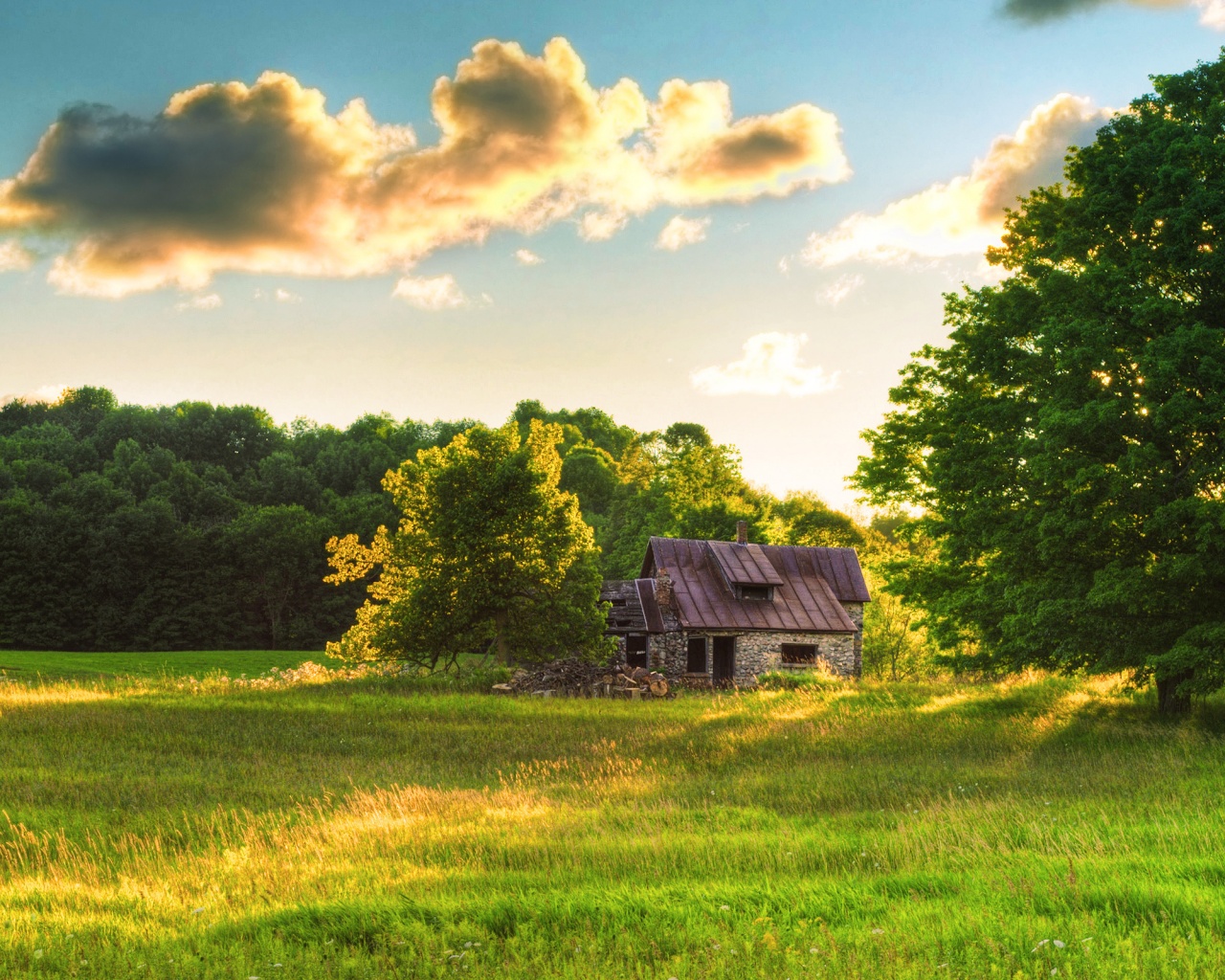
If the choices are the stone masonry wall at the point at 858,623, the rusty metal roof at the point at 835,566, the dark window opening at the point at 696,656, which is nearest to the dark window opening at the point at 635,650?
the dark window opening at the point at 696,656

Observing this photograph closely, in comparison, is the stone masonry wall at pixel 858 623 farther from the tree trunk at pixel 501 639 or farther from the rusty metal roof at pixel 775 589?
the tree trunk at pixel 501 639

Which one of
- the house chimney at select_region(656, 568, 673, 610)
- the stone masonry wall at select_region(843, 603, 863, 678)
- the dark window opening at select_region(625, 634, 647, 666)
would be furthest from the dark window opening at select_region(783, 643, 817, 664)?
the dark window opening at select_region(625, 634, 647, 666)

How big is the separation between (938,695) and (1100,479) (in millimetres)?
11531

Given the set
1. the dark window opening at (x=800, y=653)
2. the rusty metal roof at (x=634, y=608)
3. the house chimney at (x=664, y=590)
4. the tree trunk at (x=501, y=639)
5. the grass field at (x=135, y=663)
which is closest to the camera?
the grass field at (x=135, y=663)

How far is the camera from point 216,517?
7250 cm

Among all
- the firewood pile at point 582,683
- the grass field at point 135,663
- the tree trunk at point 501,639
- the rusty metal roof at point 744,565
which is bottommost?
the grass field at point 135,663

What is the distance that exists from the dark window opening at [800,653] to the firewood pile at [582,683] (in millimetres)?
12478

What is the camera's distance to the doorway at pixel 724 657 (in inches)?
1654

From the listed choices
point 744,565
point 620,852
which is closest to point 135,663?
point 744,565

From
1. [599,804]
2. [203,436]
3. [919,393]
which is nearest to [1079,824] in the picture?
[599,804]

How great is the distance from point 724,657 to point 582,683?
1324 centimetres

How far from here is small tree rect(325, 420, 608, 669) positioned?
1331 inches

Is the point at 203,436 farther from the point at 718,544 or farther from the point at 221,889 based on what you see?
the point at 221,889

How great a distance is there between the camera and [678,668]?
135ft
